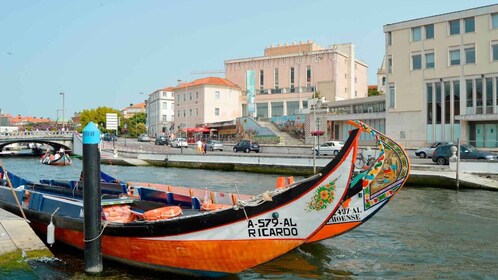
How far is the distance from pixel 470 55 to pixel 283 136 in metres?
25.3

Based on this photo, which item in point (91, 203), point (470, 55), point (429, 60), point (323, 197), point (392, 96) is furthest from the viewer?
point (392, 96)

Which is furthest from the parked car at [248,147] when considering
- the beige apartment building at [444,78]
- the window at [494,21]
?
the window at [494,21]

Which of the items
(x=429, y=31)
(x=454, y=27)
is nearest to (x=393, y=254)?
(x=454, y=27)

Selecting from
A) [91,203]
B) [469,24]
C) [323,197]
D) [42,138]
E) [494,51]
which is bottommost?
[91,203]

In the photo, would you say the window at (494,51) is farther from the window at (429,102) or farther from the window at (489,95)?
the window at (429,102)

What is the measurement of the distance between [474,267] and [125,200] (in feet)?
28.3

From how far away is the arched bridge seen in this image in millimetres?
61188

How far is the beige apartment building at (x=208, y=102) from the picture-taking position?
264 ft

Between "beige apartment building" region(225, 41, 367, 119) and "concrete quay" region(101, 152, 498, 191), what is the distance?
3182 cm

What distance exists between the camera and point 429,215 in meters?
17.1

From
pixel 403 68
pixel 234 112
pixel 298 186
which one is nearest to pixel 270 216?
pixel 298 186

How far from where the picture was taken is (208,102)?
264ft

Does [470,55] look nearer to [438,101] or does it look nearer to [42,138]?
[438,101]

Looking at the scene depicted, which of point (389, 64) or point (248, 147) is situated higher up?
point (389, 64)
